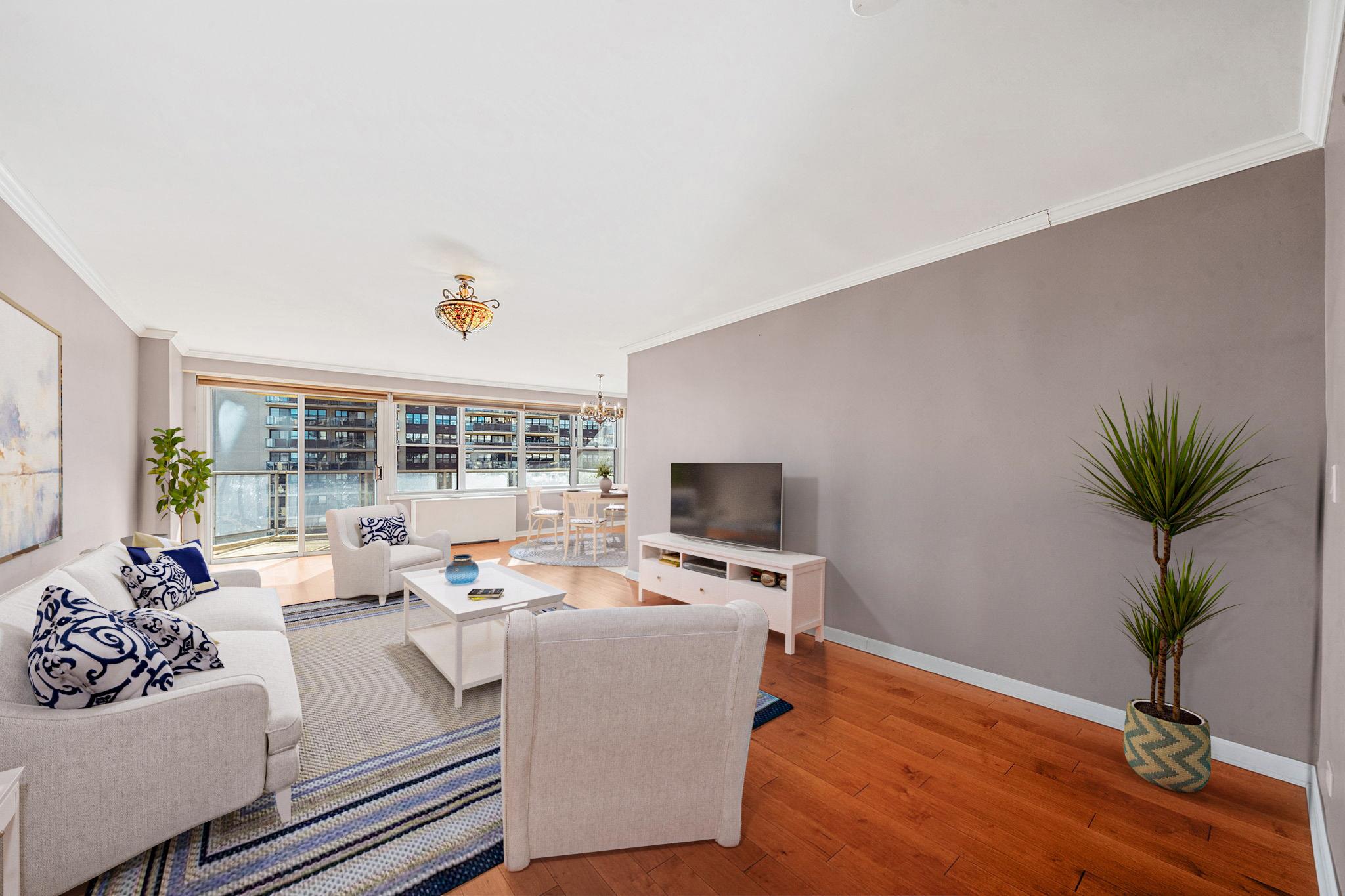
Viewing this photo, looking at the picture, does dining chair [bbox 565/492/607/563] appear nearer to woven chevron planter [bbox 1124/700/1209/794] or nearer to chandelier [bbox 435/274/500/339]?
chandelier [bbox 435/274/500/339]

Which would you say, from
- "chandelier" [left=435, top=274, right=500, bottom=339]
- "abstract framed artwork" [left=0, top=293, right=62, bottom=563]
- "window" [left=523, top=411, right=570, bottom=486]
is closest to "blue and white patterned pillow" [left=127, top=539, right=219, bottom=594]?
"abstract framed artwork" [left=0, top=293, right=62, bottom=563]

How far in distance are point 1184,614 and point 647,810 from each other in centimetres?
215

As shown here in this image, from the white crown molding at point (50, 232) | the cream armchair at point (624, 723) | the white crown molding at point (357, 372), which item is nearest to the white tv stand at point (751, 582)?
the cream armchair at point (624, 723)

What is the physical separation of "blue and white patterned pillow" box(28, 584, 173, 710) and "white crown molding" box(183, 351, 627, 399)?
5.37m

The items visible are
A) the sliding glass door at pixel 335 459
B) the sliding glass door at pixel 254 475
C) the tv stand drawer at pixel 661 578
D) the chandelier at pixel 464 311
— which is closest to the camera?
the chandelier at pixel 464 311

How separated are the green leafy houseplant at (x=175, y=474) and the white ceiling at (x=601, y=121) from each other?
227 cm

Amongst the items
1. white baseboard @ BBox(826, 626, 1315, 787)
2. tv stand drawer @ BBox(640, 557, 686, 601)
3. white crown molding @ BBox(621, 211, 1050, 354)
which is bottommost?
white baseboard @ BBox(826, 626, 1315, 787)

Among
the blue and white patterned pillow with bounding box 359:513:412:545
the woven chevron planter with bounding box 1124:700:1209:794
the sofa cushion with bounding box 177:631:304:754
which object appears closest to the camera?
the sofa cushion with bounding box 177:631:304:754

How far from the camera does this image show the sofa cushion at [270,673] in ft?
5.90

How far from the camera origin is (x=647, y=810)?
1.65m

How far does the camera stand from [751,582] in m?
3.66

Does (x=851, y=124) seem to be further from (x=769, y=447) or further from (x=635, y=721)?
(x=769, y=447)

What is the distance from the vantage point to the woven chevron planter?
1978mm

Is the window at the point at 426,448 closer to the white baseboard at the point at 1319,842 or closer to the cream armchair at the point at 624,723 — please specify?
the cream armchair at the point at 624,723
